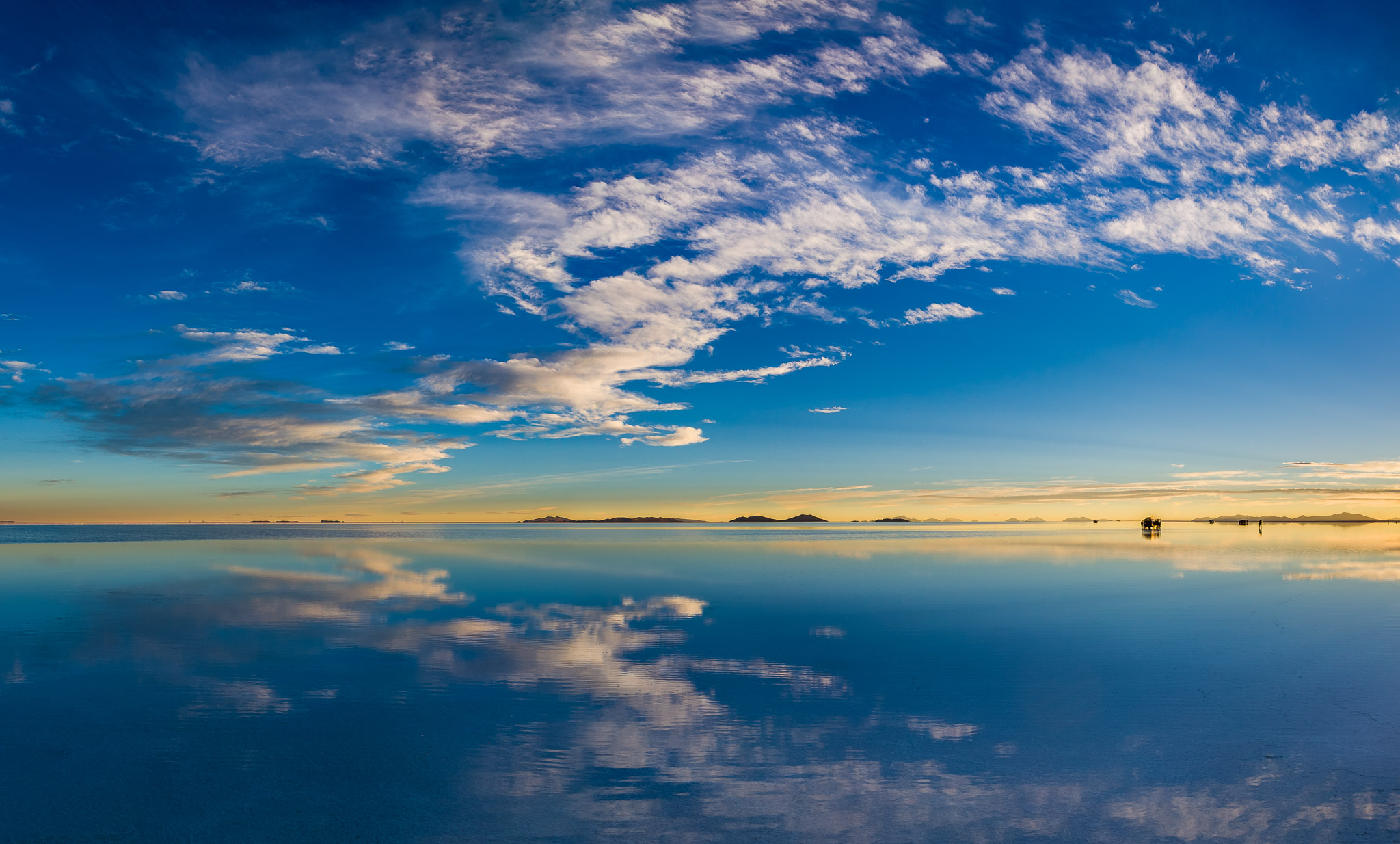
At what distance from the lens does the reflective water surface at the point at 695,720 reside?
731 centimetres

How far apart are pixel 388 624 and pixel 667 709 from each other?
11058 mm

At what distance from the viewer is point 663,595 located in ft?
86.5

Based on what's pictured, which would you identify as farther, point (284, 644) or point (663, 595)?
point (663, 595)

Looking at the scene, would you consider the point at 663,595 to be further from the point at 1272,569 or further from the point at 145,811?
the point at 1272,569

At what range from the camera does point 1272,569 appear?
37531mm

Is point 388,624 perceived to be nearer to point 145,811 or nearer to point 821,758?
point 145,811

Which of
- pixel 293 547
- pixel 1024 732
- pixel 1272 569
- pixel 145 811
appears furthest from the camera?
pixel 293 547

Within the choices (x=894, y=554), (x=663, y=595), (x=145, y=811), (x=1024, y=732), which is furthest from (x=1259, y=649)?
(x=894, y=554)

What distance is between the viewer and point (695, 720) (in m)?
10.5

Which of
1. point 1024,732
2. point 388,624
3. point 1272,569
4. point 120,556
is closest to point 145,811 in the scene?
point 1024,732

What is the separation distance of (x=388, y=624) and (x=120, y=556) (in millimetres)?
41613

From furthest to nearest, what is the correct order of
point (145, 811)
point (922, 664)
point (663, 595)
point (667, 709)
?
1. point (663, 595)
2. point (922, 664)
3. point (667, 709)
4. point (145, 811)

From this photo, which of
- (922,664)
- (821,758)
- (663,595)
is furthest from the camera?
(663,595)

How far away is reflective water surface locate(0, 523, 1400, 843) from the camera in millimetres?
7309
